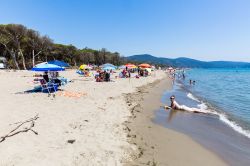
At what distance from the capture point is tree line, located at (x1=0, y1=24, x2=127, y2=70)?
184 ft

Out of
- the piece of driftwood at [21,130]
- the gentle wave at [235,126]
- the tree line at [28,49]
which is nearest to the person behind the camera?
the piece of driftwood at [21,130]

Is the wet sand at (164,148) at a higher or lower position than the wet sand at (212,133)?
higher

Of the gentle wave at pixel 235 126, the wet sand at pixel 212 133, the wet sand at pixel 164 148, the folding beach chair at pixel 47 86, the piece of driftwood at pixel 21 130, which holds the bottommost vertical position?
the gentle wave at pixel 235 126

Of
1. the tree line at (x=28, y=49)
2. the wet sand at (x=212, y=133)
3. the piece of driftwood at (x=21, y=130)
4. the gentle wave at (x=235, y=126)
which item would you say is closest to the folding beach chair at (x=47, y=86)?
the wet sand at (x=212, y=133)

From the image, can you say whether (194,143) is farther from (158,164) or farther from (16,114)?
(16,114)

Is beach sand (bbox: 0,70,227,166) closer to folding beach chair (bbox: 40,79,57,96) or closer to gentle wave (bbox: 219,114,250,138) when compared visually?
gentle wave (bbox: 219,114,250,138)

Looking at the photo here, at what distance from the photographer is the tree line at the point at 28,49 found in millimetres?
56031

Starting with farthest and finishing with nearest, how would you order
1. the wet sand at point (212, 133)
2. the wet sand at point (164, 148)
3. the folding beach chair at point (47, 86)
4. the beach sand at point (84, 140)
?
the folding beach chair at point (47, 86) → the wet sand at point (212, 133) → the wet sand at point (164, 148) → the beach sand at point (84, 140)

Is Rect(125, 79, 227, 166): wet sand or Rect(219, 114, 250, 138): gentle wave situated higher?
Rect(125, 79, 227, 166): wet sand

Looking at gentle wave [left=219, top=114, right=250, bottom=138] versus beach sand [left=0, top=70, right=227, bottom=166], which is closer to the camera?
beach sand [left=0, top=70, right=227, bottom=166]

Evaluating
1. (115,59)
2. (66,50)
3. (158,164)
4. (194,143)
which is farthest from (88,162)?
(115,59)

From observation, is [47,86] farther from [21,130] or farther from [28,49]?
[28,49]

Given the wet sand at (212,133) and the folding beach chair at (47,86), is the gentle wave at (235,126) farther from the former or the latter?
the folding beach chair at (47,86)

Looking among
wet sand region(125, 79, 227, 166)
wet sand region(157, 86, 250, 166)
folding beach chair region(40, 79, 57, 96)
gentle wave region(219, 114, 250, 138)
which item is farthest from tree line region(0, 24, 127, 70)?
wet sand region(125, 79, 227, 166)
